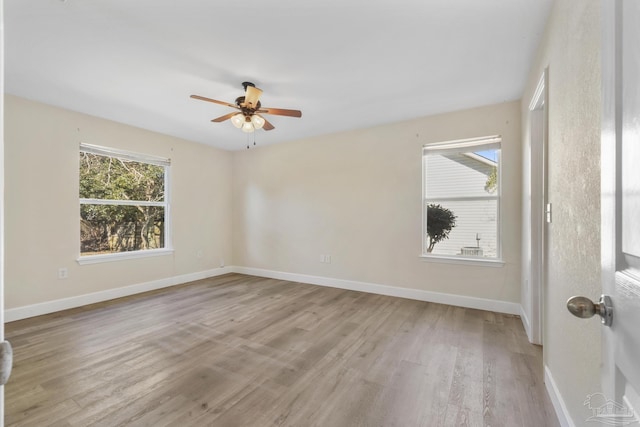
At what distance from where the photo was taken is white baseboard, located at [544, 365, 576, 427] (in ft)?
4.83

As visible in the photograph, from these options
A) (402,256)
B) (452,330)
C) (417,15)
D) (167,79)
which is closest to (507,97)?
(417,15)

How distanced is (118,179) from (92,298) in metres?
1.66

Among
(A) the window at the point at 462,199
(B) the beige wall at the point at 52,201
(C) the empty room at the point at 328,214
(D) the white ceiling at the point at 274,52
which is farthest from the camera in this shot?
(A) the window at the point at 462,199

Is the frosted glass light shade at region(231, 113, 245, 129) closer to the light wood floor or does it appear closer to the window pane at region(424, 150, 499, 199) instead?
the light wood floor

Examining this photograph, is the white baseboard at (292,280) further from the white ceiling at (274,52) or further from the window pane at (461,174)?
the white ceiling at (274,52)

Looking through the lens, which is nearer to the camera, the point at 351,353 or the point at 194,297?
the point at 351,353

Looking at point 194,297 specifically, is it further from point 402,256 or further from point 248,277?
point 402,256

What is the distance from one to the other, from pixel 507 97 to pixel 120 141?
16.6 ft

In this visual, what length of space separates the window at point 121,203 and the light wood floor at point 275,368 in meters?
0.98

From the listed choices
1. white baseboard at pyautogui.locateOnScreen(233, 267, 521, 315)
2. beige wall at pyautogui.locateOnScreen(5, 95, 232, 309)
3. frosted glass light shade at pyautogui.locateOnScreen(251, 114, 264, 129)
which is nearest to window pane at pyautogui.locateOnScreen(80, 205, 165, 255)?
beige wall at pyautogui.locateOnScreen(5, 95, 232, 309)

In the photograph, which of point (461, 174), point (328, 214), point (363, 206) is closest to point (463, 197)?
point (461, 174)

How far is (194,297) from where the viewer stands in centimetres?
389

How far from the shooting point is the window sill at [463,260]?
3301 mm

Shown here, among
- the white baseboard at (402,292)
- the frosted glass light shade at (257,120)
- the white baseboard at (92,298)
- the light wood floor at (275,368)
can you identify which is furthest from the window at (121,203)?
the frosted glass light shade at (257,120)
